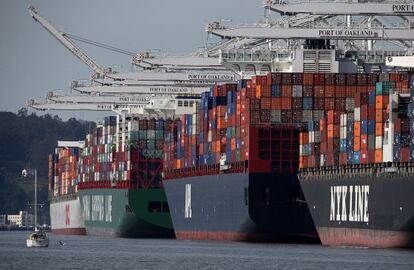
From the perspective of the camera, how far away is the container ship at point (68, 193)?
18225 cm

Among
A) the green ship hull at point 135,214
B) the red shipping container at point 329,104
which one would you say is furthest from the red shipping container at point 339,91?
the green ship hull at point 135,214

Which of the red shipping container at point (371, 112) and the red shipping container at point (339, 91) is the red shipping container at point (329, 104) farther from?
the red shipping container at point (371, 112)

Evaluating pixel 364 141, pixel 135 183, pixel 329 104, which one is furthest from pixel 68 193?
pixel 364 141

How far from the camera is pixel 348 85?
122m

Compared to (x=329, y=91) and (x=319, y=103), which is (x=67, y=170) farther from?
(x=329, y=91)

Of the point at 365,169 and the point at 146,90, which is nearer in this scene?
the point at 365,169

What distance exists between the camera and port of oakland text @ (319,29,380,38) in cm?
12431

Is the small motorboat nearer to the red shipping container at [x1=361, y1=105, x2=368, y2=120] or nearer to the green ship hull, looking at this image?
the green ship hull

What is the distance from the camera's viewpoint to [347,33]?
408ft

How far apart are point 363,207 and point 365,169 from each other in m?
2.67

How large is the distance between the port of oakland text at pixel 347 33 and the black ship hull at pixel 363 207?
11783mm

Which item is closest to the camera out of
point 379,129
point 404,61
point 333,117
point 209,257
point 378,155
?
point 209,257

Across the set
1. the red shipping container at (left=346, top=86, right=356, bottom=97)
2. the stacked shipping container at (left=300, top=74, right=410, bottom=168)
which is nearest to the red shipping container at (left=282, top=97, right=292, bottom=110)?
the stacked shipping container at (left=300, top=74, right=410, bottom=168)

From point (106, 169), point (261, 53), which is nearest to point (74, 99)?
point (106, 169)
